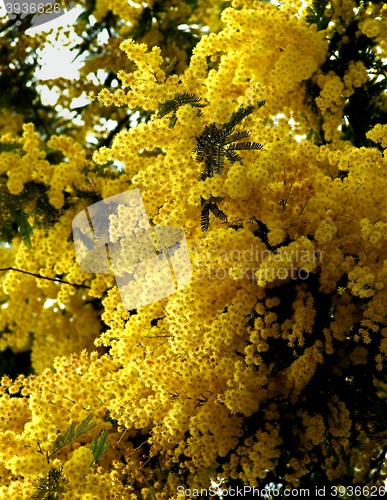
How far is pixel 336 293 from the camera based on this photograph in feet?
6.13

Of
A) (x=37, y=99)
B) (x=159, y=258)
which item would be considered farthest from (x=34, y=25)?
(x=159, y=258)

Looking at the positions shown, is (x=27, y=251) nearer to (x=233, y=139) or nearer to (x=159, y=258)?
(x=159, y=258)

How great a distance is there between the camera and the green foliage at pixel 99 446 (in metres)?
1.99

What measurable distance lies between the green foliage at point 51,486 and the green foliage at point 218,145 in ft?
4.18

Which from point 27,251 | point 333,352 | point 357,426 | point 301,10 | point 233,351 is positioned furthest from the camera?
point 27,251

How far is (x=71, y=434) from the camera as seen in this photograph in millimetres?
2000

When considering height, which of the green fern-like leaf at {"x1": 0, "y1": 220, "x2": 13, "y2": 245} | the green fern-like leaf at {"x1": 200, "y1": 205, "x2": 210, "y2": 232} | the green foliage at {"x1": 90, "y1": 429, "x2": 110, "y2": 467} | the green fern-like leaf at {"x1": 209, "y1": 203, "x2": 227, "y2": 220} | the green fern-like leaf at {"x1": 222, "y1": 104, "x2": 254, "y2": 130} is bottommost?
the green foliage at {"x1": 90, "y1": 429, "x2": 110, "y2": 467}

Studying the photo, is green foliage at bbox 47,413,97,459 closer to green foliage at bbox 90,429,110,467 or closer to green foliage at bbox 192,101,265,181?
green foliage at bbox 90,429,110,467

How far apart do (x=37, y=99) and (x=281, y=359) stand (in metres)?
3.85

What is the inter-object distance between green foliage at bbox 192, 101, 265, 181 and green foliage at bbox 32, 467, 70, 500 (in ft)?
4.18
